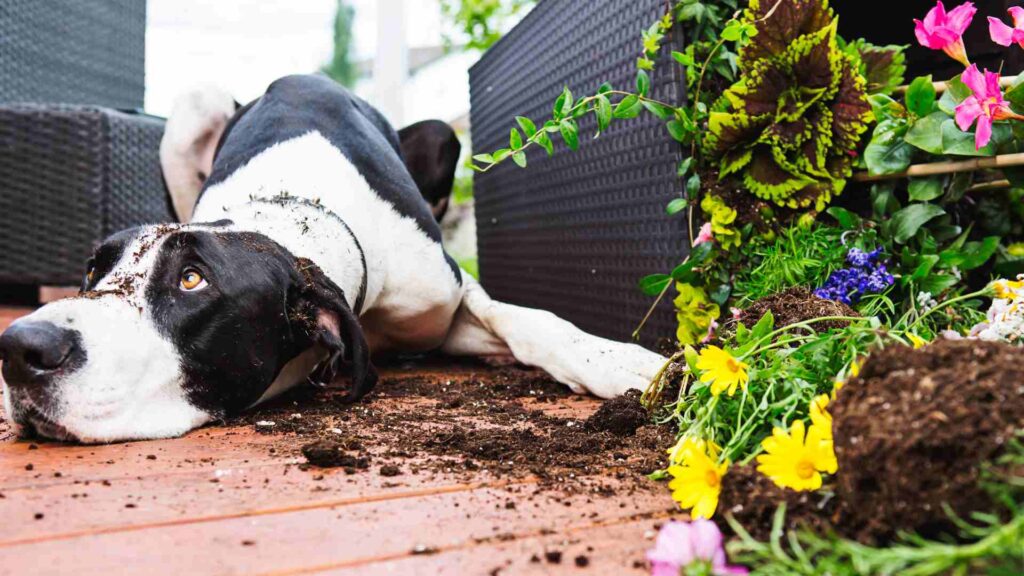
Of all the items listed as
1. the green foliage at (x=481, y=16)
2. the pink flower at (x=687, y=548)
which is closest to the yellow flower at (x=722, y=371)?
the pink flower at (x=687, y=548)

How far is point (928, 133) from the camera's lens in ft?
5.60

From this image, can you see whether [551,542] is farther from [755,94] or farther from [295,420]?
[755,94]

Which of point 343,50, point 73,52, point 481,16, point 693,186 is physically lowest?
point 693,186

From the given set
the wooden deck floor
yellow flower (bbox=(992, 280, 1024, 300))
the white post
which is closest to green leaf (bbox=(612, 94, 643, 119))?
yellow flower (bbox=(992, 280, 1024, 300))

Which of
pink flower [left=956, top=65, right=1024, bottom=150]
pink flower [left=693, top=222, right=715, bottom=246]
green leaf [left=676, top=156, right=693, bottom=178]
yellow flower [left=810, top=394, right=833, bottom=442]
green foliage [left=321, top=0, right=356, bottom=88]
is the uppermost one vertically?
green foliage [left=321, top=0, right=356, bottom=88]

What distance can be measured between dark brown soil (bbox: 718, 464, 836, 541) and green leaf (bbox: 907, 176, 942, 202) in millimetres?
1068

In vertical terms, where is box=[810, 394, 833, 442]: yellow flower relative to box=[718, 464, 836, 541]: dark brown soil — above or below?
above

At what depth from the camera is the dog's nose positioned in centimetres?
137

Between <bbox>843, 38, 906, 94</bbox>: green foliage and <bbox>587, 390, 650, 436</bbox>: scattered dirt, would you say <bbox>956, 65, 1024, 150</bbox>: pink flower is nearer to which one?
<bbox>843, 38, 906, 94</bbox>: green foliage

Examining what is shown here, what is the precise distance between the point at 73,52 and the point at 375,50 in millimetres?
1788

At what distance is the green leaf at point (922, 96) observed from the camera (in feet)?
5.68

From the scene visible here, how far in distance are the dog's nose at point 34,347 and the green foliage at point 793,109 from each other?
4.47 ft

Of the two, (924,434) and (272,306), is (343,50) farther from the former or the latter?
(924,434)

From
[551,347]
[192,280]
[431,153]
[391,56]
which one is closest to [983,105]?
[551,347]
